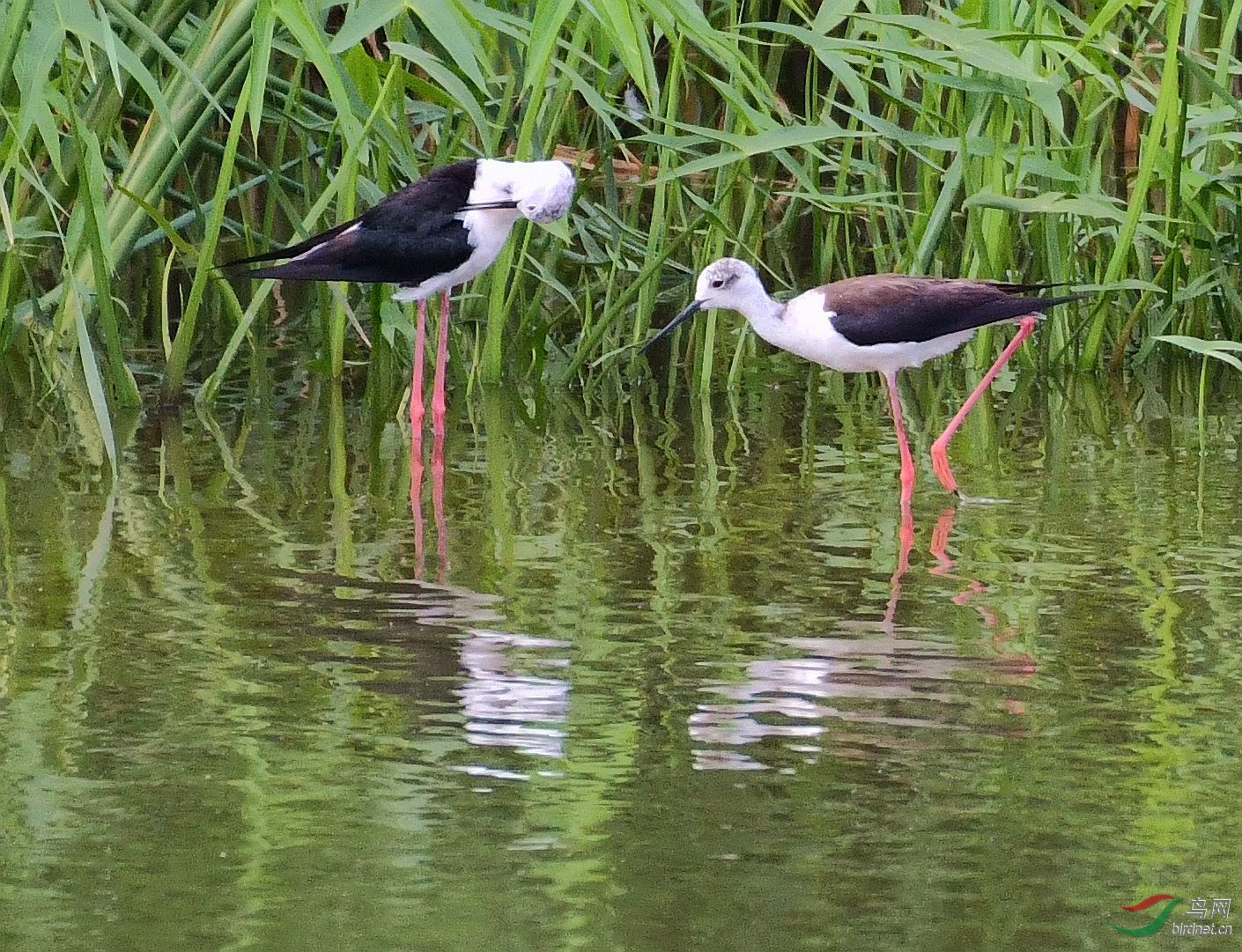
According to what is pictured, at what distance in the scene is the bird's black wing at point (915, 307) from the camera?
545 cm

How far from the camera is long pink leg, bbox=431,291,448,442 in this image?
593 cm

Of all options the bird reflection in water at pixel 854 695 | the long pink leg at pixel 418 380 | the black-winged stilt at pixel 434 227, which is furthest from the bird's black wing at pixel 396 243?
the bird reflection in water at pixel 854 695

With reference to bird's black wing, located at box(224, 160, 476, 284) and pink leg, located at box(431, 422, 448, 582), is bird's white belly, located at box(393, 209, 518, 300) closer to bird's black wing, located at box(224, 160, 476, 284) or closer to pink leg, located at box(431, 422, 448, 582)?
Answer: bird's black wing, located at box(224, 160, 476, 284)

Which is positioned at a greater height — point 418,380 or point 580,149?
point 580,149

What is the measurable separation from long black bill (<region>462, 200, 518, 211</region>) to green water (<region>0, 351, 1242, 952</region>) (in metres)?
0.63

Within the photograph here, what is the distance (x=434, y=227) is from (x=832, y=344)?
1098mm

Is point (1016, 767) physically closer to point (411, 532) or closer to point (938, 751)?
point (938, 751)

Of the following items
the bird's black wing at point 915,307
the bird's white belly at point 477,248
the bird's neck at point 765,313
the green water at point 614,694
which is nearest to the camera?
the green water at point 614,694

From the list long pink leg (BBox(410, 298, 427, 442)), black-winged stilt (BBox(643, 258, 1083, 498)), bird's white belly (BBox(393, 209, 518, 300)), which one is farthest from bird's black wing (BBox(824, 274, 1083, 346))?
long pink leg (BBox(410, 298, 427, 442))

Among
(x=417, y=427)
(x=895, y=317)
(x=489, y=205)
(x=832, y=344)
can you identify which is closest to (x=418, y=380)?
(x=417, y=427)

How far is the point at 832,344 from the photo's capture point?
5508mm

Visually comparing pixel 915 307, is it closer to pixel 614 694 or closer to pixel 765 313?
pixel 765 313

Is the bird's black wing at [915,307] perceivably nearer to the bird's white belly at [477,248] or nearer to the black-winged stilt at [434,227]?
the black-winged stilt at [434,227]

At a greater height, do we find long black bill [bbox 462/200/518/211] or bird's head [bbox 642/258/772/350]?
long black bill [bbox 462/200/518/211]
